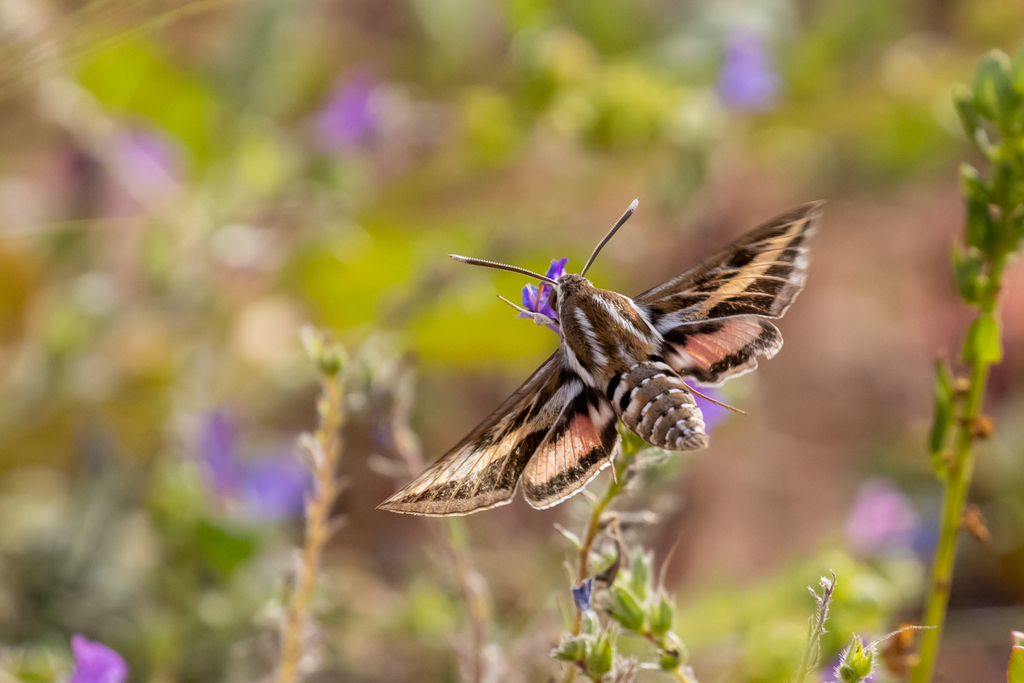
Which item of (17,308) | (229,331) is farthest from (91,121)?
(229,331)

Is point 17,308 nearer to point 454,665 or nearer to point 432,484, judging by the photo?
point 454,665

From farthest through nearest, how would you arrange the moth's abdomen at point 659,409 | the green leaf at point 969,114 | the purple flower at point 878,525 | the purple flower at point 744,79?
the purple flower at point 744,79
the purple flower at point 878,525
the green leaf at point 969,114
the moth's abdomen at point 659,409

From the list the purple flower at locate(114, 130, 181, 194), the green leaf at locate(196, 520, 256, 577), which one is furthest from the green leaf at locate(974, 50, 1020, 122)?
the purple flower at locate(114, 130, 181, 194)

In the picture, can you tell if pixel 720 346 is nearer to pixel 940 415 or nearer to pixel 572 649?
pixel 940 415

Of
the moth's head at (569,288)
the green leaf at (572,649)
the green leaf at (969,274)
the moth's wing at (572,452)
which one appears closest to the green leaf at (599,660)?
the green leaf at (572,649)

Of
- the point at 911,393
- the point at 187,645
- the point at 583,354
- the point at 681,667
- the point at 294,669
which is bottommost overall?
the point at 911,393

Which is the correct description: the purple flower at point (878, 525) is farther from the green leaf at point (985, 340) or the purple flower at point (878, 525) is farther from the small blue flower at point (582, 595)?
the small blue flower at point (582, 595)

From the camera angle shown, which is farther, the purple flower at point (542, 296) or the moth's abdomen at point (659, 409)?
the purple flower at point (542, 296)
